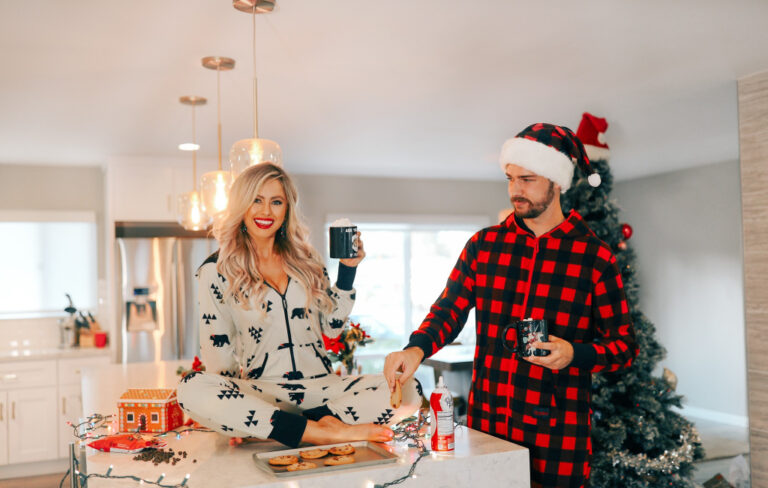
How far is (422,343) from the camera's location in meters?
1.92

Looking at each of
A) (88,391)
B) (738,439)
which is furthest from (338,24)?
(738,439)

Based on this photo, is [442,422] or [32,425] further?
[32,425]

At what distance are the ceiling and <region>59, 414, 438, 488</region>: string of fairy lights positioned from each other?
1430mm

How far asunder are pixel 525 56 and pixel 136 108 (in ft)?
7.12

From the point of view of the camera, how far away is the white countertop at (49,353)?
5141 mm

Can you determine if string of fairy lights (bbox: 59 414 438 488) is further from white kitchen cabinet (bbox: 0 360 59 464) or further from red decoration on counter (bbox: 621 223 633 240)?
white kitchen cabinet (bbox: 0 360 59 464)

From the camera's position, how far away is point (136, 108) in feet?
12.7

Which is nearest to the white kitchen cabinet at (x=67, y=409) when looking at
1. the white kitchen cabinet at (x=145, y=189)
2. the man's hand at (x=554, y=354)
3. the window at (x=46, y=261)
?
the window at (x=46, y=261)

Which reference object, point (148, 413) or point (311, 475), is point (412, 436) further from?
point (148, 413)

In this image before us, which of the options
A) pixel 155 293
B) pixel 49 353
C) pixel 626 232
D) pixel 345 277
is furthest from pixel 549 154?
pixel 49 353

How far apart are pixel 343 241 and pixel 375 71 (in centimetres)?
164

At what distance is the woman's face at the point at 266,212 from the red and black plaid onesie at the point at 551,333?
510mm

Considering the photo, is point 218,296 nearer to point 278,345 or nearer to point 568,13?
point 278,345

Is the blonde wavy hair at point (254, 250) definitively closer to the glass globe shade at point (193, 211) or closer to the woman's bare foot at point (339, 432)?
the woman's bare foot at point (339, 432)
